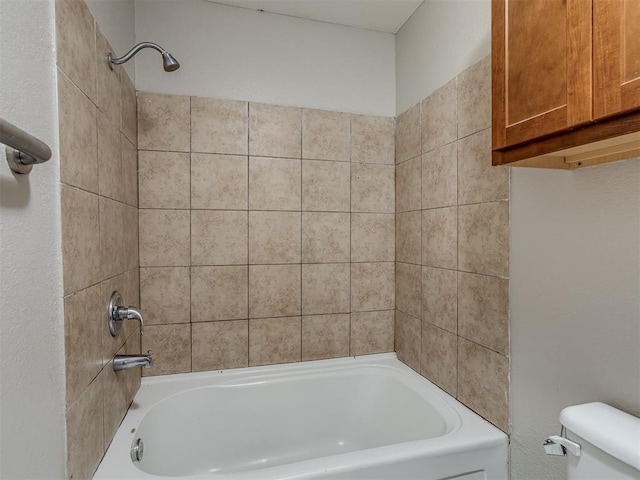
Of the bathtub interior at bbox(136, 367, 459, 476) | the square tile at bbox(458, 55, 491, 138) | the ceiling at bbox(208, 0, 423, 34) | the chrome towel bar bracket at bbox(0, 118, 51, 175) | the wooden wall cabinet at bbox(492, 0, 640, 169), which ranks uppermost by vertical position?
the ceiling at bbox(208, 0, 423, 34)

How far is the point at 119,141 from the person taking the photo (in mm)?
1417

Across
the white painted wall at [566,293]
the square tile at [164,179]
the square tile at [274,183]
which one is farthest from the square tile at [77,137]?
the white painted wall at [566,293]

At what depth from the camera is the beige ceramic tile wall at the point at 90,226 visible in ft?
3.03

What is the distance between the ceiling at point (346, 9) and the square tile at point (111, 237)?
1.26 metres

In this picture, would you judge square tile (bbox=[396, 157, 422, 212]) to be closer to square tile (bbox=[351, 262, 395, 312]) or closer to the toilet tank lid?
square tile (bbox=[351, 262, 395, 312])

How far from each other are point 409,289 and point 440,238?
1.37 ft

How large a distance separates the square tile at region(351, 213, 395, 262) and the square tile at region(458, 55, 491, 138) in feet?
2.35

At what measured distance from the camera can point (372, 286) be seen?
6.81ft

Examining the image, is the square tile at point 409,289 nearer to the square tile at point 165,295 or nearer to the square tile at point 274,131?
the square tile at point 274,131

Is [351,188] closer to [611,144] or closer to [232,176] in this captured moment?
[232,176]

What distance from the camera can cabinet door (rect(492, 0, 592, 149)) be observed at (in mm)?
735

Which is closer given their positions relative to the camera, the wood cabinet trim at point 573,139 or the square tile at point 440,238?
the wood cabinet trim at point 573,139

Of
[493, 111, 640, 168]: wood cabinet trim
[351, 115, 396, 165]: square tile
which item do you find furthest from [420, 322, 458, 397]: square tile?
[351, 115, 396, 165]: square tile

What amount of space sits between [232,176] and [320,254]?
0.66 metres
